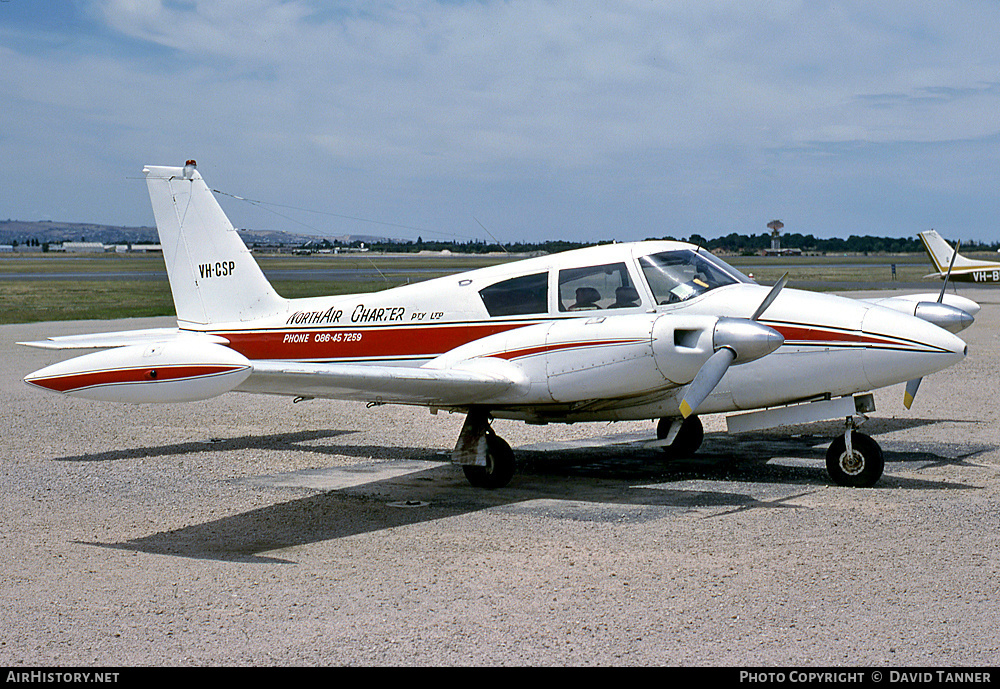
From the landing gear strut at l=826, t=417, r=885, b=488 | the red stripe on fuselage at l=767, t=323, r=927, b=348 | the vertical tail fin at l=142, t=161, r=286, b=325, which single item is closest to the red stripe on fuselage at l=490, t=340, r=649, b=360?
the red stripe on fuselage at l=767, t=323, r=927, b=348

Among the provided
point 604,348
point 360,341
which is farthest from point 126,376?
point 604,348

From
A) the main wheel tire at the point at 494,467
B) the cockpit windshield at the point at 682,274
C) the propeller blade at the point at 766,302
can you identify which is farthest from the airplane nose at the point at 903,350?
the main wheel tire at the point at 494,467

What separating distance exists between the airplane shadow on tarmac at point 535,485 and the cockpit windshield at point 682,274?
6.88 ft

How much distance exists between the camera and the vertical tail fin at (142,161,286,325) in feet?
42.6

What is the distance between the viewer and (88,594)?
707 cm

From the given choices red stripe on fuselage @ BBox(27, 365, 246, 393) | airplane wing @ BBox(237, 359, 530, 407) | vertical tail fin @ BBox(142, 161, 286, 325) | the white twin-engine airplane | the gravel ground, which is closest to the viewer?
the gravel ground

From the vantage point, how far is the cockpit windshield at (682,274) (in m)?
10.4

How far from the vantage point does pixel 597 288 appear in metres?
10.6

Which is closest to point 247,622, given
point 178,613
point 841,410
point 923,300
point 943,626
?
point 178,613

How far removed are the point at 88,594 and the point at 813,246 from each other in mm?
186658

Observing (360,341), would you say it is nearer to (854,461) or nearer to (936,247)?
(854,461)

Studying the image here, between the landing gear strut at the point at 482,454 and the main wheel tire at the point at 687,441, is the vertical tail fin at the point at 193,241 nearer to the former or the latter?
the landing gear strut at the point at 482,454

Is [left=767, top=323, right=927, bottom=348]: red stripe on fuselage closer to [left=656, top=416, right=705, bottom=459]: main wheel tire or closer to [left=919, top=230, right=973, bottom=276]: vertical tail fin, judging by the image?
[left=656, top=416, right=705, bottom=459]: main wheel tire

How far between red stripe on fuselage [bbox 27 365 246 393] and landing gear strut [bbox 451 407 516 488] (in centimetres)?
334
